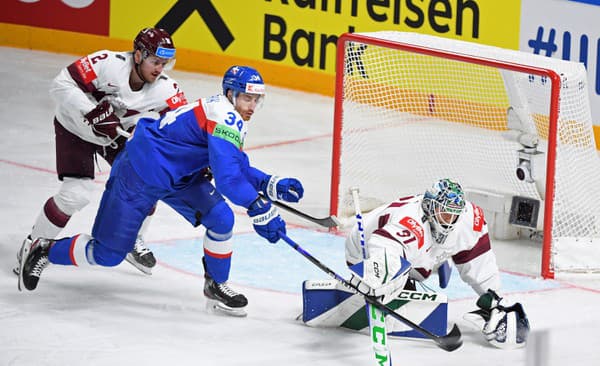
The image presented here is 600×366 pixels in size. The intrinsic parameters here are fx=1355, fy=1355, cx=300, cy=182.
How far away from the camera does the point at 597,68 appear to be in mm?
8336

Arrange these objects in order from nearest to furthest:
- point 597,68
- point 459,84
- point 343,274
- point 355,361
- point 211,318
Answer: point 355,361 < point 211,318 < point 343,274 < point 459,84 < point 597,68

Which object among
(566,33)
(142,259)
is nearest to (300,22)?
(566,33)

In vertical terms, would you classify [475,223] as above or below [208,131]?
below

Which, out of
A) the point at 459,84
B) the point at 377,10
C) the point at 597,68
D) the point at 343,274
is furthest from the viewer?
the point at 377,10

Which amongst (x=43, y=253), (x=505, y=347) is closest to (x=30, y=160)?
(x=43, y=253)

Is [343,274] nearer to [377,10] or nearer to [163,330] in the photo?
[163,330]

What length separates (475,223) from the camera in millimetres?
5289

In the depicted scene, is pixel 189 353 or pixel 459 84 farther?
pixel 459 84

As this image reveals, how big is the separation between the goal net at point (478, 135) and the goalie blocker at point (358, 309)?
113 cm

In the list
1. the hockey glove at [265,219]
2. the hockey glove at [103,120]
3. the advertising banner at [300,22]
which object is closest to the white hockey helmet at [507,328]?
the hockey glove at [265,219]

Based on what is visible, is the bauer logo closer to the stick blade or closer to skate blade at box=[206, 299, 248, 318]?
skate blade at box=[206, 299, 248, 318]

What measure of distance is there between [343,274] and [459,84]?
1.90m

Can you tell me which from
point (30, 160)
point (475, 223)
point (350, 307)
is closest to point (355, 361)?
point (350, 307)

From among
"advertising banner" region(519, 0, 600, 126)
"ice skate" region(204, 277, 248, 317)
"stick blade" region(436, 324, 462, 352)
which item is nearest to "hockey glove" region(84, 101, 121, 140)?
"ice skate" region(204, 277, 248, 317)
